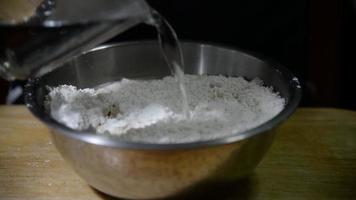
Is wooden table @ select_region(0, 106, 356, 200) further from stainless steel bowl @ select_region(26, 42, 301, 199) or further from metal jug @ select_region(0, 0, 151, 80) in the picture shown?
metal jug @ select_region(0, 0, 151, 80)

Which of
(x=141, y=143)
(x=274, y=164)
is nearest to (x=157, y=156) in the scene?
(x=141, y=143)

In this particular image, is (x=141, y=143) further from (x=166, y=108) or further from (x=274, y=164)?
(x=274, y=164)

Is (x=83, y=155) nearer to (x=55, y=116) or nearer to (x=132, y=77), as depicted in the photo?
(x=55, y=116)

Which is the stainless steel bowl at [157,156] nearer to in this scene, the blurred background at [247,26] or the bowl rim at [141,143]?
the bowl rim at [141,143]

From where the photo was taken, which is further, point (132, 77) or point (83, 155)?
point (132, 77)

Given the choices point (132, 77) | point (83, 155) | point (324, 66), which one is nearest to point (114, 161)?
point (83, 155)

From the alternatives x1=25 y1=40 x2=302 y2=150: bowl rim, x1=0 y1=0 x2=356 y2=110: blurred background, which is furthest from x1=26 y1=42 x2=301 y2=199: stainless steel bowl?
x1=0 y1=0 x2=356 y2=110: blurred background
